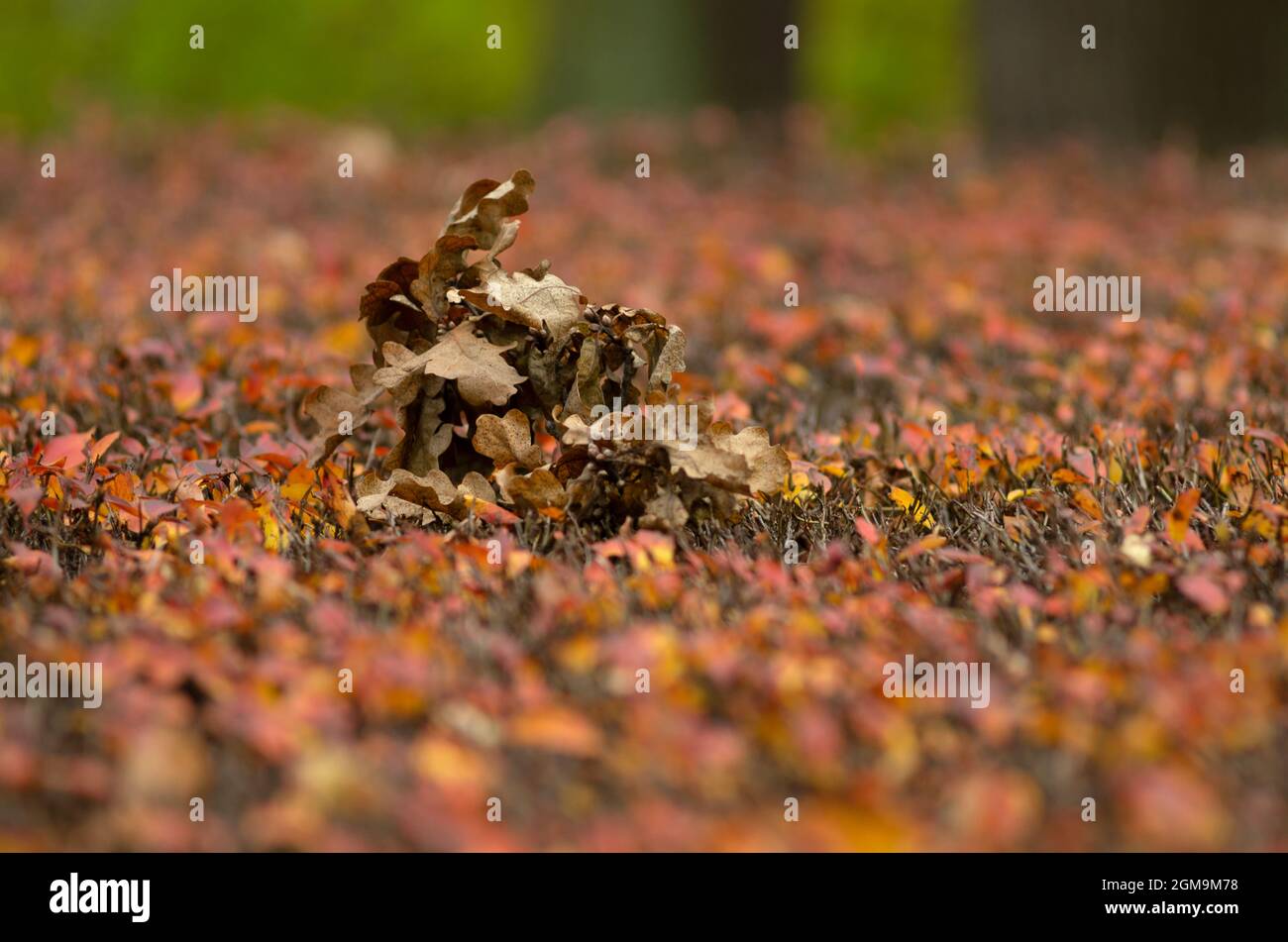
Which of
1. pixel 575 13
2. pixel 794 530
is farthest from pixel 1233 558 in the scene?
pixel 575 13

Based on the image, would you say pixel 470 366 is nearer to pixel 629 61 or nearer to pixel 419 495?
pixel 419 495

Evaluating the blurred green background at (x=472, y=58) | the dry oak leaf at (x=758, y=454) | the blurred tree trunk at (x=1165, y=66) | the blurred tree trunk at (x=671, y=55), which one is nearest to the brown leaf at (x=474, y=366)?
the dry oak leaf at (x=758, y=454)

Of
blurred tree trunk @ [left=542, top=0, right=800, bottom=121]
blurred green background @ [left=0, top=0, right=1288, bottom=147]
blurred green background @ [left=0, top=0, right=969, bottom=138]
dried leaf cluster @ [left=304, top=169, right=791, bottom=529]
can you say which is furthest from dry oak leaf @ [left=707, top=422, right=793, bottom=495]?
blurred green background @ [left=0, top=0, right=969, bottom=138]

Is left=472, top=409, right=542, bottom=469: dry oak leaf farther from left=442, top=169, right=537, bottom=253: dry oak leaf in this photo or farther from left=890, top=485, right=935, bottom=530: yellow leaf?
left=890, top=485, right=935, bottom=530: yellow leaf

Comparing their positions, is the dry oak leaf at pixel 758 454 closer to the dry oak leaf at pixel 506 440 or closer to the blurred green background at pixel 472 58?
the dry oak leaf at pixel 506 440
